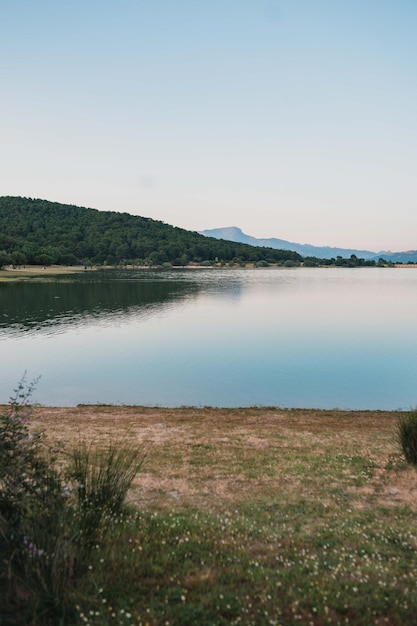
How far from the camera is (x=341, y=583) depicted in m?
5.23

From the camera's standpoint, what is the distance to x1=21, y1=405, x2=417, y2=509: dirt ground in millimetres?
8672

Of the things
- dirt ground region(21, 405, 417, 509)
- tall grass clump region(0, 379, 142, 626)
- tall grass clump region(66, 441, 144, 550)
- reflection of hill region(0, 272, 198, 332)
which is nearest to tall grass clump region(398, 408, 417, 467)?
dirt ground region(21, 405, 417, 509)

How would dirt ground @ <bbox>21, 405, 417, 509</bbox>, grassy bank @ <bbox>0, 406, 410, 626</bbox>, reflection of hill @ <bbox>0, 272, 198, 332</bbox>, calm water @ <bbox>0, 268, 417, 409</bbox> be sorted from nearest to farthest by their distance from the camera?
grassy bank @ <bbox>0, 406, 410, 626</bbox> → dirt ground @ <bbox>21, 405, 417, 509</bbox> → calm water @ <bbox>0, 268, 417, 409</bbox> → reflection of hill @ <bbox>0, 272, 198, 332</bbox>

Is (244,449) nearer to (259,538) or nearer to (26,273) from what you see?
(259,538)

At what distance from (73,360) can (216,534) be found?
23.6 m

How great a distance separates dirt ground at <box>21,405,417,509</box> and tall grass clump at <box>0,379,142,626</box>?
7.95ft

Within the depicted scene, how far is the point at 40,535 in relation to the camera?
191 inches

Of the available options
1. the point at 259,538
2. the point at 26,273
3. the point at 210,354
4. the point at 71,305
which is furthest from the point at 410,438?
the point at 26,273

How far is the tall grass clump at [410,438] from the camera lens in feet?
33.8

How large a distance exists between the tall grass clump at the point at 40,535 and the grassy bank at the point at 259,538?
0.69ft

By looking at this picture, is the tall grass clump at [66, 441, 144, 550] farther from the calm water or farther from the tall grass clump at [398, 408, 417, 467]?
the calm water

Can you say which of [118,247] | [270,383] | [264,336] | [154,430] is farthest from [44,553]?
[118,247]

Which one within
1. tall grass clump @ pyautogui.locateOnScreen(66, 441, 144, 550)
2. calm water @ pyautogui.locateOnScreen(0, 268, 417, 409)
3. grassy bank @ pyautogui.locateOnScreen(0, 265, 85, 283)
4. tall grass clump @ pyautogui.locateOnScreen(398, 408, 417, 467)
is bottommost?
calm water @ pyautogui.locateOnScreen(0, 268, 417, 409)

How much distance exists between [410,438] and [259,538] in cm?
574
